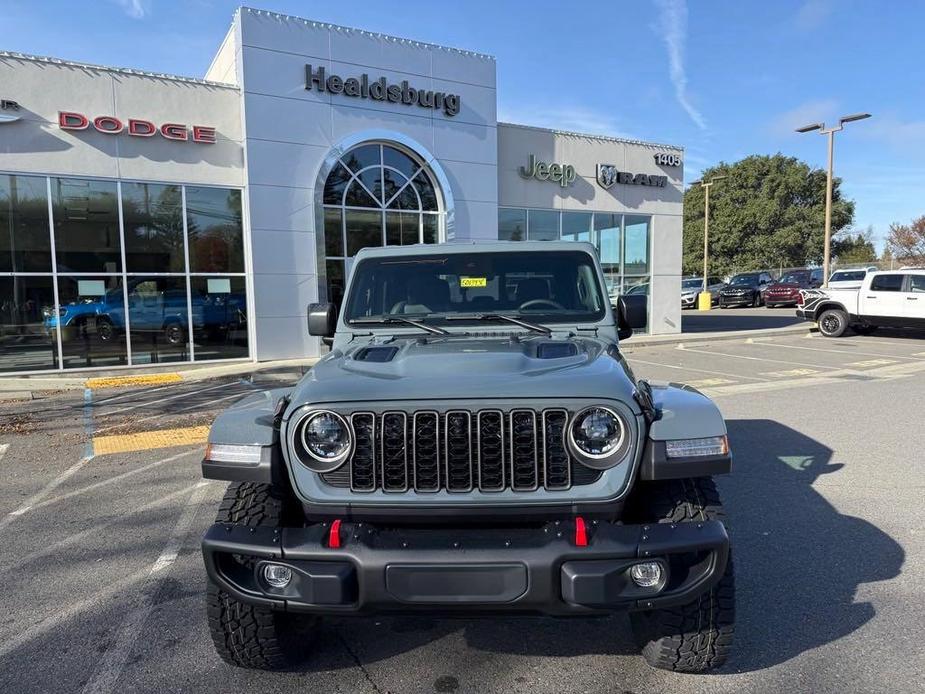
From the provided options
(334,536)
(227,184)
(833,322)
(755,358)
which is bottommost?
(755,358)

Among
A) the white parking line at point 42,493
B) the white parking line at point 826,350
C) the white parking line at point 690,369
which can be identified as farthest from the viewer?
the white parking line at point 826,350

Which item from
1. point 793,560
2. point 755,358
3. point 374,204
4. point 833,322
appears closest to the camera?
point 793,560

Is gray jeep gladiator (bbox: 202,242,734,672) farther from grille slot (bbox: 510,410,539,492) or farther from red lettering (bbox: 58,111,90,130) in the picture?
red lettering (bbox: 58,111,90,130)

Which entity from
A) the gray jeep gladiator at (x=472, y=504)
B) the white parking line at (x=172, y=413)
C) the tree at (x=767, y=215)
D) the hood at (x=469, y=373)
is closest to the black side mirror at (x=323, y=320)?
the hood at (x=469, y=373)

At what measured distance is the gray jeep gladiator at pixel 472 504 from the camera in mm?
2191

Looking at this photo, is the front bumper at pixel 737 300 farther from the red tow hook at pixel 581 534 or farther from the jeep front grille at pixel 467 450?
the red tow hook at pixel 581 534

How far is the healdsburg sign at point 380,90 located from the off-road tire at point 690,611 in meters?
13.5

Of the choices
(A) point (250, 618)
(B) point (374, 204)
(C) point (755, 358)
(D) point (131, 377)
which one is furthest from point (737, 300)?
(A) point (250, 618)

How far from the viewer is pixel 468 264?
4.03m

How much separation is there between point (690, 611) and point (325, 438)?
62.7 inches

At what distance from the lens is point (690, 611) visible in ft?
8.32

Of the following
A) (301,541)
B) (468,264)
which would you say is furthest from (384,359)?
(468,264)

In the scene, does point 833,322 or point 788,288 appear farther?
point 788,288

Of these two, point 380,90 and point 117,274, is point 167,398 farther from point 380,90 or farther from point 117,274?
point 380,90
